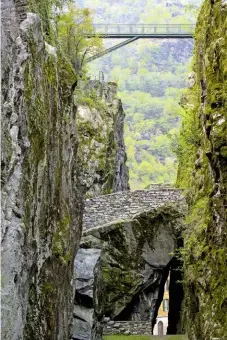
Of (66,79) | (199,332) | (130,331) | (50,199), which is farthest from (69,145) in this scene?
(130,331)

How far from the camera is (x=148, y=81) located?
86.6 meters

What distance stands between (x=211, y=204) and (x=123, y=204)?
9899 mm

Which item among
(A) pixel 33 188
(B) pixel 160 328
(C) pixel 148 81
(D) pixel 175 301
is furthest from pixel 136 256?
(C) pixel 148 81

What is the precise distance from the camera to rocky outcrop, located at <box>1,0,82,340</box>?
837 centimetres

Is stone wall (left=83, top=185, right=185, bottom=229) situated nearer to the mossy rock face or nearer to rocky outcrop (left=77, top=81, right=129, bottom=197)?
rocky outcrop (left=77, top=81, right=129, bottom=197)

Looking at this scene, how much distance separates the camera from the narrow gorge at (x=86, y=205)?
8.96 meters

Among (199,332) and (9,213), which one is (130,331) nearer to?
(199,332)

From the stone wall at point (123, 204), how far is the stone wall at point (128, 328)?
3761 mm

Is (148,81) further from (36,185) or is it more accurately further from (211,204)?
(36,185)

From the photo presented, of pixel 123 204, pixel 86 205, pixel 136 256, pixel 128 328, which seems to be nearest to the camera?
pixel 128 328

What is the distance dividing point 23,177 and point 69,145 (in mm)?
5143

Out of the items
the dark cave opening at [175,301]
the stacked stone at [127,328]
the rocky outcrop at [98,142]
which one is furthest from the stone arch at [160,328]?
the stacked stone at [127,328]

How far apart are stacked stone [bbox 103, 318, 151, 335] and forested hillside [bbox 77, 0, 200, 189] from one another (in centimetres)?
3901

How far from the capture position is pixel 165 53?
95.4 metres
